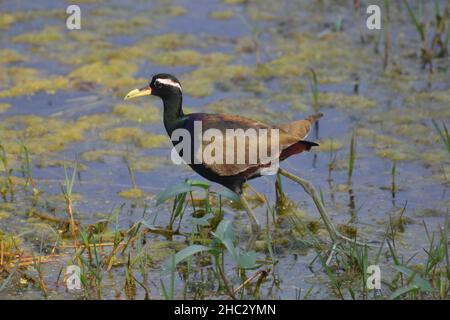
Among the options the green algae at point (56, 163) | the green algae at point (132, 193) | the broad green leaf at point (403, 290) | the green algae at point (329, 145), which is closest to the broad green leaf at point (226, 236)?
the broad green leaf at point (403, 290)

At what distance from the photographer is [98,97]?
8742 millimetres

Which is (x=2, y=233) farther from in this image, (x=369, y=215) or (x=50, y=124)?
(x=369, y=215)

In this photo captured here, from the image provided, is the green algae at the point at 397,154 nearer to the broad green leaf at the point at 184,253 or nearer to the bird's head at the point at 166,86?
the bird's head at the point at 166,86

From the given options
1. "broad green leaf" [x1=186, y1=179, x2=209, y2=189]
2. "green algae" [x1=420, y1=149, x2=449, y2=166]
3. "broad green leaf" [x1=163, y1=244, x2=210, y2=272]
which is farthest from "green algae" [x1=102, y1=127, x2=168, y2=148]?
"broad green leaf" [x1=163, y1=244, x2=210, y2=272]

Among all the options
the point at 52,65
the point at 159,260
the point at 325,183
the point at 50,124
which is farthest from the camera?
the point at 52,65

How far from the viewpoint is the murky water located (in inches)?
272

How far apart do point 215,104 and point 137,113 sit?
67 cm

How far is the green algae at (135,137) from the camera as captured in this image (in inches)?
315

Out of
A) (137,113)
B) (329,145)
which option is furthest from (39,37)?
Answer: (329,145)

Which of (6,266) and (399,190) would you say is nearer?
(6,266)

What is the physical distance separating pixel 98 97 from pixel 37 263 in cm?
286

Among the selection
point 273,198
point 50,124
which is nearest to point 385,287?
point 273,198

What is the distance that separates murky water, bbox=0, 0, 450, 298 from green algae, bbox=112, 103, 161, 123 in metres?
0.02

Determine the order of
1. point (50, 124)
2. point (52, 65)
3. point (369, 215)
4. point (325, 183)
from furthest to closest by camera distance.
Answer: point (52, 65)
point (50, 124)
point (325, 183)
point (369, 215)
